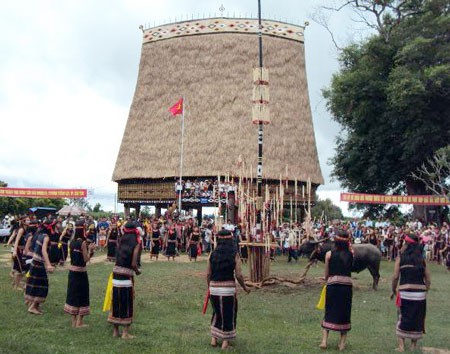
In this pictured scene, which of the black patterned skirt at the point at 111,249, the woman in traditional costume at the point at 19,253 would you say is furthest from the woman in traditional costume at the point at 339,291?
the black patterned skirt at the point at 111,249

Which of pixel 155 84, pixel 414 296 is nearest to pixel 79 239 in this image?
pixel 414 296

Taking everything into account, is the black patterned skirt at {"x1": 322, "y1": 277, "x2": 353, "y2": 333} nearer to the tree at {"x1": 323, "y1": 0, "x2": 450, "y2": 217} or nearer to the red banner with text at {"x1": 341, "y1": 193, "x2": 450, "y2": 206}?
the tree at {"x1": 323, "y1": 0, "x2": 450, "y2": 217}

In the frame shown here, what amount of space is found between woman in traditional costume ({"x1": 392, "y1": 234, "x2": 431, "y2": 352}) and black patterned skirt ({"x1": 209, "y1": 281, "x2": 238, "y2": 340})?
7.40 ft

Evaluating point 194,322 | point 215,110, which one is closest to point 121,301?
point 194,322

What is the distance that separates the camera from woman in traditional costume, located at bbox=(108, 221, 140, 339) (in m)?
7.97

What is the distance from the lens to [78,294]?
28.6ft

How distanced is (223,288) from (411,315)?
252cm

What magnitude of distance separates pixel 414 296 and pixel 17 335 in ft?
17.5

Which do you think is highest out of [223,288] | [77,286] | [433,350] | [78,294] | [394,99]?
[394,99]

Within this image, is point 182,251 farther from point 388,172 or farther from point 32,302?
point 32,302

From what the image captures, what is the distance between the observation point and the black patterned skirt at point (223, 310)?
759 cm

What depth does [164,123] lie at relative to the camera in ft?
108

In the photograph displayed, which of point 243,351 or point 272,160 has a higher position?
point 272,160

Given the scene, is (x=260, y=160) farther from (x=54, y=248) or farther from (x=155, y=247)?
(x=155, y=247)
